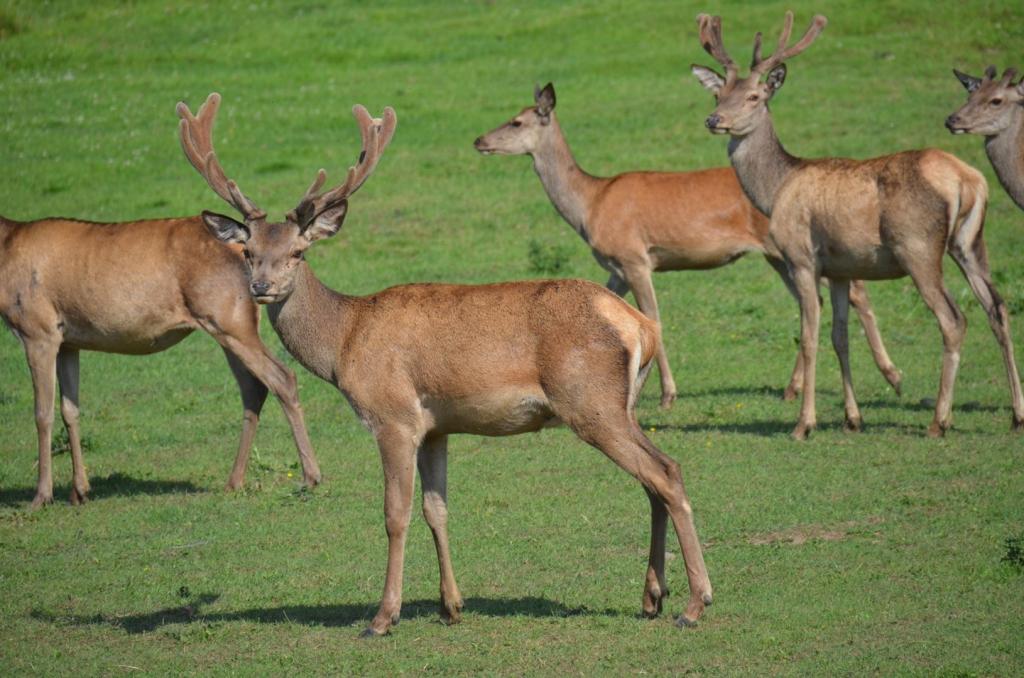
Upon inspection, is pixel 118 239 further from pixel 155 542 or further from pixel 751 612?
pixel 751 612

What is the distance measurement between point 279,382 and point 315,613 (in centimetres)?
330

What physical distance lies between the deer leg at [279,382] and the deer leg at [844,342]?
4157 mm

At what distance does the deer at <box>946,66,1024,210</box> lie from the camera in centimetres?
1370

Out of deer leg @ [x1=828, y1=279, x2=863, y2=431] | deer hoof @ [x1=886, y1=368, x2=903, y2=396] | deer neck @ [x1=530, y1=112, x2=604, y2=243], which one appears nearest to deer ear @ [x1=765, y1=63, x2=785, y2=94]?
deer leg @ [x1=828, y1=279, x2=863, y2=431]

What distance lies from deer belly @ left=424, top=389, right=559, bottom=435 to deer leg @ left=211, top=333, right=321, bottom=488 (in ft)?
11.5

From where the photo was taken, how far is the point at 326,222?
29.2 ft

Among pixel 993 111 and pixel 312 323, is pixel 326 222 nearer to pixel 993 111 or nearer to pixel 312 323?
pixel 312 323

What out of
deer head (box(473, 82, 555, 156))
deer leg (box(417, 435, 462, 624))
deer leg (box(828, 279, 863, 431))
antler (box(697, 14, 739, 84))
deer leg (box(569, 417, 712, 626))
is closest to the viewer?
deer leg (box(569, 417, 712, 626))

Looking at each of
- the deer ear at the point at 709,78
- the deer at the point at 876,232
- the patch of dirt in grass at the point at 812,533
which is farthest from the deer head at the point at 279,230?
the deer ear at the point at 709,78

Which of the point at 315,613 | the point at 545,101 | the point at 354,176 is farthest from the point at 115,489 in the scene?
the point at 545,101

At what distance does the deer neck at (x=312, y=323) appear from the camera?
8.81m

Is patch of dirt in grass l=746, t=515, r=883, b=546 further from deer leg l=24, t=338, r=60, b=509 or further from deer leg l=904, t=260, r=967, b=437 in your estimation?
deer leg l=24, t=338, r=60, b=509

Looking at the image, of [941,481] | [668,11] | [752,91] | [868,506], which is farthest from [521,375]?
[668,11]

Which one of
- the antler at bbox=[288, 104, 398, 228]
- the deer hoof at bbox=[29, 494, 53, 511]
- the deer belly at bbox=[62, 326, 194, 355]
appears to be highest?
the antler at bbox=[288, 104, 398, 228]
